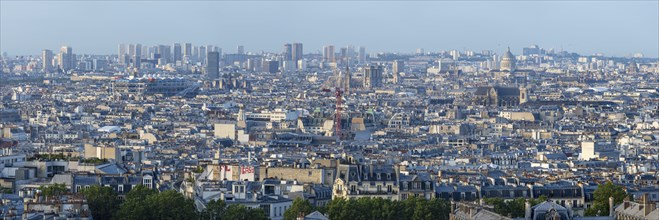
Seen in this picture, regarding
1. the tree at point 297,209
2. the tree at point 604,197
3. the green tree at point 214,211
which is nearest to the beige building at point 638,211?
the tree at point 604,197

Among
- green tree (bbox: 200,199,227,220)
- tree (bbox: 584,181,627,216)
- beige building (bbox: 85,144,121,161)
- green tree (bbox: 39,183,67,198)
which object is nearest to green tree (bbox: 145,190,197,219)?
green tree (bbox: 200,199,227,220)

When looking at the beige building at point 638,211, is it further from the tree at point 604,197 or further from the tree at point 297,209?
the tree at point 297,209

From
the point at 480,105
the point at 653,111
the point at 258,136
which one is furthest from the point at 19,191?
the point at 480,105

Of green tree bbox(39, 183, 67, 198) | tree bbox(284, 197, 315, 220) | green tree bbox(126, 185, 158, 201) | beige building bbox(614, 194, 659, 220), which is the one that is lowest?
tree bbox(284, 197, 315, 220)

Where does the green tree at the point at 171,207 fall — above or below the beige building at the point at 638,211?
below

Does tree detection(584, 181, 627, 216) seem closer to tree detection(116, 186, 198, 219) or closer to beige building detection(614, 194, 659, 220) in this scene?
beige building detection(614, 194, 659, 220)

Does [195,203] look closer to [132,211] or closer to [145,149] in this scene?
[132,211]

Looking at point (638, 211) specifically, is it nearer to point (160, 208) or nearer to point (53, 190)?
point (160, 208)

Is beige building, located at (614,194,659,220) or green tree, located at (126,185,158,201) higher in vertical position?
beige building, located at (614,194,659,220)
